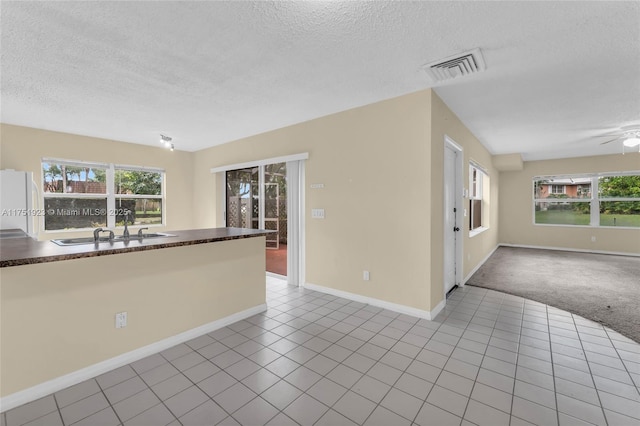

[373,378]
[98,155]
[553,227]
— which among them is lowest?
[373,378]

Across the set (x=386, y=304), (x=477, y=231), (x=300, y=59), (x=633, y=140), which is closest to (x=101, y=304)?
(x=300, y=59)

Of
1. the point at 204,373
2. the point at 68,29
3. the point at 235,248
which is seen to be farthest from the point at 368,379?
the point at 68,29

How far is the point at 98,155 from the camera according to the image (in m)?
4.91

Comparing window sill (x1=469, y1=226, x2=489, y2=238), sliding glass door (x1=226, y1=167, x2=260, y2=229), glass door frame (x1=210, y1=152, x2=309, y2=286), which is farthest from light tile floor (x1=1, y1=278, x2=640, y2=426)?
sliding glass door (x1=226, y1=167, x2=260, y2=229)

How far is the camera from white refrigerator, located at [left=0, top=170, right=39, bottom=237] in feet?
11.6

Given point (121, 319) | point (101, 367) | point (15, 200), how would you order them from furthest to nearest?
point (15, 200)
point (121, 319)
point (101, 367)

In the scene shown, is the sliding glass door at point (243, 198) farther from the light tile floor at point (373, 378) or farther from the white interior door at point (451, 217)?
the white interior door at point (451, 217)

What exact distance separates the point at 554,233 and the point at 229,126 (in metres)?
8.78

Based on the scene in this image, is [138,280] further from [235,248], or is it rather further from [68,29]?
[68,29]

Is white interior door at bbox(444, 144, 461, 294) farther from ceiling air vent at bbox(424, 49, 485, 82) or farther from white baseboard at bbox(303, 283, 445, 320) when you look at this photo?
ceiling air vent at bbox(424, 49, 485, 82)

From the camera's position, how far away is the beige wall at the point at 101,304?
1.82 m

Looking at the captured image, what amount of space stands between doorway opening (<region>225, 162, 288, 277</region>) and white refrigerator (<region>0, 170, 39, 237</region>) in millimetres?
2918

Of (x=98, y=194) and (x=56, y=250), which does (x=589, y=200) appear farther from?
(x=98, y=194)

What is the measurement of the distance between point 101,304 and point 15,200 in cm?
288
